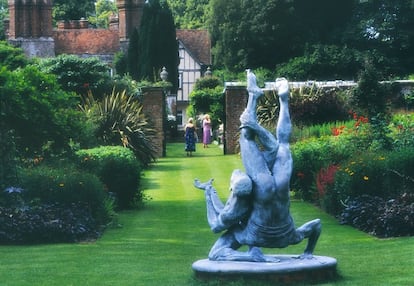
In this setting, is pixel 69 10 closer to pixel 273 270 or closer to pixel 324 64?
pixel 324 64

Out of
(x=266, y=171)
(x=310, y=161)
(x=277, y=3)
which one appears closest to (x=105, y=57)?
(x=277, y=3)

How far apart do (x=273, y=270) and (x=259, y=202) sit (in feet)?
3.23

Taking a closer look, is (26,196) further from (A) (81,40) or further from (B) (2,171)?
(A) (81,40)

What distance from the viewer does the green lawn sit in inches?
550

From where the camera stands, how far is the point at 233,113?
41.7 meters

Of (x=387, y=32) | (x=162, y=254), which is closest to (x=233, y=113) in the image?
(x=162, y=254)

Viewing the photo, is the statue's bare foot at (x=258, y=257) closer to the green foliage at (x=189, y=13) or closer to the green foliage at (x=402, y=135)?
the green foliage at (x=402, y=135)

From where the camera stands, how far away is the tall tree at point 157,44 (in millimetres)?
69938

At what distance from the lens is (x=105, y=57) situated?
95.1 meters

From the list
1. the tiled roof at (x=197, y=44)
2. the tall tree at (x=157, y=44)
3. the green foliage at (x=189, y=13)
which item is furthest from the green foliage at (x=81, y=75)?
the green foliage at (x=189, y=13)

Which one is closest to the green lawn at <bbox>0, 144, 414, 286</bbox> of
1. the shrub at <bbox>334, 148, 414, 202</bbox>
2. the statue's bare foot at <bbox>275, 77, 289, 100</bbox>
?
the shrub at <bbox>334, 148, 414, 202</bbox>

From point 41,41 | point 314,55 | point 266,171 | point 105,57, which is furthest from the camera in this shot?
point 105,57

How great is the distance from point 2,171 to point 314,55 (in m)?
50.9

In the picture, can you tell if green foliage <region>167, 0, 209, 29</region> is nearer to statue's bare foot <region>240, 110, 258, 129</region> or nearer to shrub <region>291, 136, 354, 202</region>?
shrub <region>291, 136, 354, 202</region>
